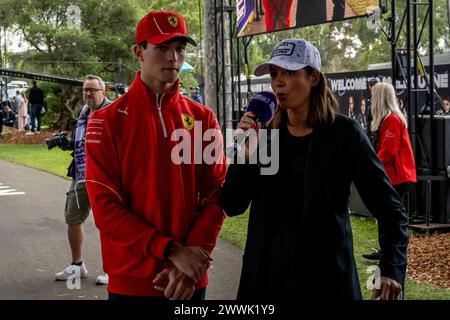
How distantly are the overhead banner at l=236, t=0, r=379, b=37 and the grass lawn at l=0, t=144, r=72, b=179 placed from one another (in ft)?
18.8

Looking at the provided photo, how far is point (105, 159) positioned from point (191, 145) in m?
0.41

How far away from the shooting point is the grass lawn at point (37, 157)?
764 inches

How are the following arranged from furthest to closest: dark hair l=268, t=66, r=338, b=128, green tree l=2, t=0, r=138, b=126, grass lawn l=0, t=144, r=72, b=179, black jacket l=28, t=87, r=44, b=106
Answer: black jacket l=28, t=87, r=44, b=106, green tree l=2, t=0, r=138, b=126, grass lawn l=0, t=144, r=72, b=179, dark hair l=268, t=66, r=338, b=128

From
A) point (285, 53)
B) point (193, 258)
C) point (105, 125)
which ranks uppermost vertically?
point (285, 53)

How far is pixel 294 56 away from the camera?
3.10 metres

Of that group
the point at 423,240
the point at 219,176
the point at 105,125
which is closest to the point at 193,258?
the point at 219,176

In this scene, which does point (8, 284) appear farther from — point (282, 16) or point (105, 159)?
point (282, 16)

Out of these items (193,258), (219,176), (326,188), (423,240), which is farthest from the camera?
(423,240)

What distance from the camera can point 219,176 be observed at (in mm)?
3445

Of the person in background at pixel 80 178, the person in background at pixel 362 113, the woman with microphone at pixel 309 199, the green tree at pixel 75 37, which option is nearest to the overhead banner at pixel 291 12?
the person in background at pixel 362 113

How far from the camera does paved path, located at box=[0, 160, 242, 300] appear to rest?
23.3ft

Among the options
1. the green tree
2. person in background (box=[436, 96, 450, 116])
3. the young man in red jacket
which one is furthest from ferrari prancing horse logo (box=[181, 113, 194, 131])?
the green tree

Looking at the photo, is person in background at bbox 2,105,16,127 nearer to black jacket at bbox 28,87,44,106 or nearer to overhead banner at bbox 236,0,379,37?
black jacket at bbox 28,87,44,106

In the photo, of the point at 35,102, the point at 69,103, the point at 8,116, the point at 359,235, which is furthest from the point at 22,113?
the point at 359,235
